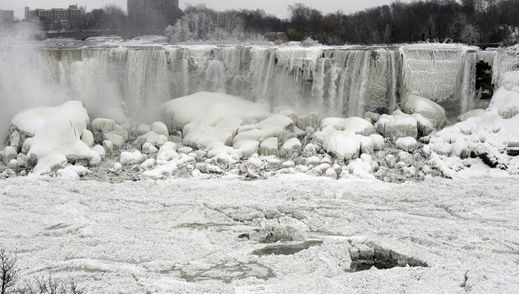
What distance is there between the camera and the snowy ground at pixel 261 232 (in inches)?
335

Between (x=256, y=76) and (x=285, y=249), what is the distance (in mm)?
11148

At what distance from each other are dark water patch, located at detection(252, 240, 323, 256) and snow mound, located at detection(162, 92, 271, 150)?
6.74m

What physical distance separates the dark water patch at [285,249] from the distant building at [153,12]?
124ft

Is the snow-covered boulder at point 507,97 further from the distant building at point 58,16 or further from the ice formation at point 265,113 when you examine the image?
the distant building at point 58,16

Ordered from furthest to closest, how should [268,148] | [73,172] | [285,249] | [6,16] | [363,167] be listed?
[6,16]
[268,148]
[363,167]
[73,172]
[285,249]

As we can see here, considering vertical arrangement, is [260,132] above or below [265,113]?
below

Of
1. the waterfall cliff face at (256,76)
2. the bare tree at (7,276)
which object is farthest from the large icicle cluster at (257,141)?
the bare tree at (7,276)

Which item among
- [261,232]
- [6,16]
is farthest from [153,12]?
[261,232]

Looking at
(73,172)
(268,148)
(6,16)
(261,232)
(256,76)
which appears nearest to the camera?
(261,232)

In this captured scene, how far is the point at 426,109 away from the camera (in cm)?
1844

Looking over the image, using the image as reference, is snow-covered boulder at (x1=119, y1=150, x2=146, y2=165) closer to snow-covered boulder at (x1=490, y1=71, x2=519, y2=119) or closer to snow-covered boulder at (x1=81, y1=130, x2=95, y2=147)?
snow-covered boulder at (x1=81, y1=130, x2=95, y2=147)

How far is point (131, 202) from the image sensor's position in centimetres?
1262

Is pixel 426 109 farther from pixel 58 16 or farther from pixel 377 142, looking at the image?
pixel 58 16

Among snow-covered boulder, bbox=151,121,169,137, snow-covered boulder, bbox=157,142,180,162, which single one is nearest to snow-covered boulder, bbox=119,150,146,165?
snow-covered boulder, bbox=157,142,180,162
